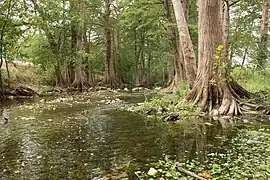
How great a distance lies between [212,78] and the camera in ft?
34.9

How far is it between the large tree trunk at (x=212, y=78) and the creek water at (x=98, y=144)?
1325 mm

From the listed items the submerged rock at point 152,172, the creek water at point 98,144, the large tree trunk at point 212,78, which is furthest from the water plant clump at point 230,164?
the large tree trunk at point 212,78

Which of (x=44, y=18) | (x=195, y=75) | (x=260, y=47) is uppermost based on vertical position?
(x=44, y=18)

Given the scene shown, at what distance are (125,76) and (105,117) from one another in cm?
3025

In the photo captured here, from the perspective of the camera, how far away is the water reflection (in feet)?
16.9

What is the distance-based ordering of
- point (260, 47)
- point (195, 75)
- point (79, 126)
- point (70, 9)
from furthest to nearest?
point (70, 9) < point (260, 47) < point (195, 75) < point (79, 126)

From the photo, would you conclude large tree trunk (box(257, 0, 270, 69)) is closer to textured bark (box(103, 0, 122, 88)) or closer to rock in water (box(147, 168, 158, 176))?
rock in water (box(147, 168, 158, 176))

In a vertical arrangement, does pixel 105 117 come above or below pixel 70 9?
below

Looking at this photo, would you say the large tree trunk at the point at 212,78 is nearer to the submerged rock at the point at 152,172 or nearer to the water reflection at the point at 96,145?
the water reflection at the point at 96,145

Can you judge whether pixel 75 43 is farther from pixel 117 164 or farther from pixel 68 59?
pixel 117 164

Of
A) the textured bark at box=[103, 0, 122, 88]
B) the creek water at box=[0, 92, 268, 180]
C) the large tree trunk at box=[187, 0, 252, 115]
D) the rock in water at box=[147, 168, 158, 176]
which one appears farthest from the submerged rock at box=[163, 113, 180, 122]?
the textured bark at box=[103, 0, 122, 88]

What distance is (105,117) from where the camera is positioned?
11000mm

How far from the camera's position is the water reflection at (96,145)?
5156mm

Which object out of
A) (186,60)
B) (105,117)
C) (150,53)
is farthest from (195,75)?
(150,53)
